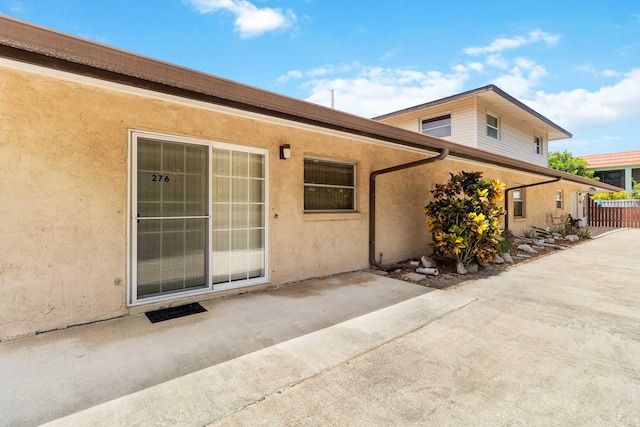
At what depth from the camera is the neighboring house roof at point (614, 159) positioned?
1067 inches

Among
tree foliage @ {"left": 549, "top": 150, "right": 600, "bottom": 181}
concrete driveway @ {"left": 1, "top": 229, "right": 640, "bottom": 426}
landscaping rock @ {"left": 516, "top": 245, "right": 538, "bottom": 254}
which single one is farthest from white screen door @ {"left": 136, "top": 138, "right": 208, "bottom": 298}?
tree foliage @ {"left": 549, "top": 150, "right": 600, "bottom": 181}

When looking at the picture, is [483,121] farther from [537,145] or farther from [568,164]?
[568,164]

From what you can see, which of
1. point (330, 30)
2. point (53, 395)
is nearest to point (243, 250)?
point (53, 395)

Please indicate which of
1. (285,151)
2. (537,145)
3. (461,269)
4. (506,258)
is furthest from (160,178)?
(537,145)

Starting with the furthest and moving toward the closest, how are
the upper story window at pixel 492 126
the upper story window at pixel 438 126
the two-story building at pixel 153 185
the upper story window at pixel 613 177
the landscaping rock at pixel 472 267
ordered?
1. the upper story window at pixel 613 177
2. the upper story window at pixel 438 126
3. the upper story window at pixel 492 126
4. the landscaping rock at pixel 472 267
5. the two-story building at pixel 153 185

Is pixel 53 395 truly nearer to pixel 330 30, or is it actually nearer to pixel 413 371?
pixel 413 371

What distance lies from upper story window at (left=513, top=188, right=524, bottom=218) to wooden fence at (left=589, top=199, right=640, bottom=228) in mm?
11620

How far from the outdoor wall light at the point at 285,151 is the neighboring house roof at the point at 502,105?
9265 millimetres

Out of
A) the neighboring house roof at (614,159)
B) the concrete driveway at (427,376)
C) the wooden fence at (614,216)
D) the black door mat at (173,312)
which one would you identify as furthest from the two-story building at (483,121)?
the neighboring house roof at (614,159)

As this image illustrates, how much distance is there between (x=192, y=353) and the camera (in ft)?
9.28

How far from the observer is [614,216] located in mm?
18438

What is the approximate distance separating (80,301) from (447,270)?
623 centimetres

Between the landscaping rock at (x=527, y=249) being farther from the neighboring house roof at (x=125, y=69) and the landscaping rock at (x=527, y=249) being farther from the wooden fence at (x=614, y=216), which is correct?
the wooden fence at (x=614, y=216)

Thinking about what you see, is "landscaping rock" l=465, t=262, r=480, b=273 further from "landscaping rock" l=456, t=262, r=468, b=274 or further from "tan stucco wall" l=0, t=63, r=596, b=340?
"tan stucco wall" l=0, t=63, r=596, b=340
